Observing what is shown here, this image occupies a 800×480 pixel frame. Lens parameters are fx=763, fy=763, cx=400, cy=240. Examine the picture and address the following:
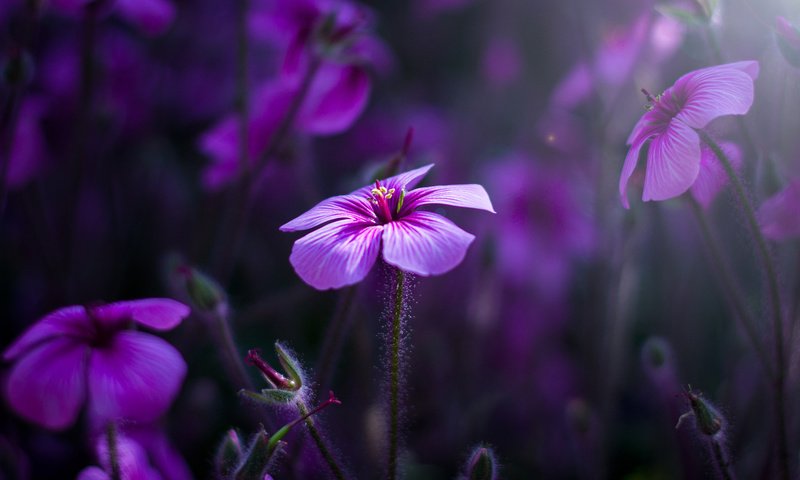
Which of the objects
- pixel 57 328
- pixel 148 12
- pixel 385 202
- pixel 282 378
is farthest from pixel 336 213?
pixel 148 12

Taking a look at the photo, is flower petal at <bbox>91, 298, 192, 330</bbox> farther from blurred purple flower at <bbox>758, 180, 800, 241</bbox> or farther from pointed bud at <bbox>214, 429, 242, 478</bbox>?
blurred purple flower at <bbox>758, 180, 800, 241</bbox>

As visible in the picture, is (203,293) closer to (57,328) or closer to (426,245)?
(57,328)

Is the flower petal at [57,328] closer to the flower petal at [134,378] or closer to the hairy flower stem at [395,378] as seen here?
the flower petal at [134,378]

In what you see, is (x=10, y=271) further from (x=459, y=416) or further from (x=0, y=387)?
(x=459, y=416)

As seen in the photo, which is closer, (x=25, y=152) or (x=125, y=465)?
(x=125, y=465)

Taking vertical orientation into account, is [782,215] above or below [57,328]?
above

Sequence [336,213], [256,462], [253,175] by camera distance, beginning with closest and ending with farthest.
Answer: [256,462] < [336,213] < [253,175]

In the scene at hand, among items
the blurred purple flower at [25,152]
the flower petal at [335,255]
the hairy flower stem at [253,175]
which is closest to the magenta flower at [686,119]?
the flower petal at [335,255]

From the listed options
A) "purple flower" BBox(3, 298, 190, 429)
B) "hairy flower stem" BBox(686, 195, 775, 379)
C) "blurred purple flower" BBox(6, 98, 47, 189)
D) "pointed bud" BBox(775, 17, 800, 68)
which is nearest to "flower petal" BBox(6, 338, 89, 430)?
"purple flower" BBox(3, 298, 190, 429)
